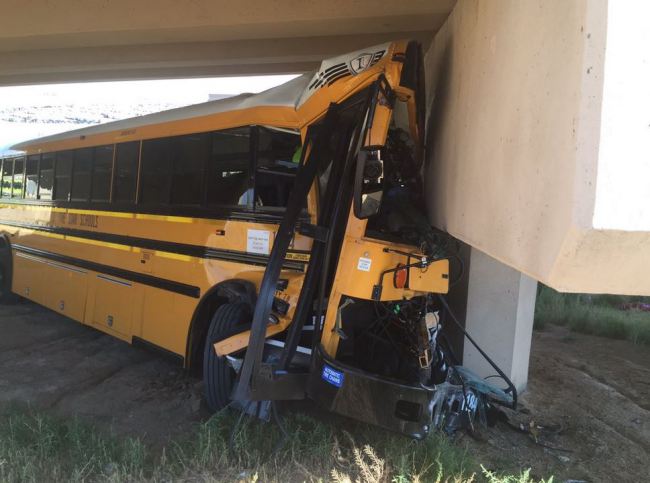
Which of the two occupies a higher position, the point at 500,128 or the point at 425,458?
the point at 500,128

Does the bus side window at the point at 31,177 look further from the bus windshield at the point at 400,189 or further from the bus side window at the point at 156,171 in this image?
the bus windshield at the point at 400,189

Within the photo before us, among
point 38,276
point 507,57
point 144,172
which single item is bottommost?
point 38,276

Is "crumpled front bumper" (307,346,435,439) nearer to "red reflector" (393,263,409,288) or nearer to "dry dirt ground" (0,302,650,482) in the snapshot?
"red reflector" (393,263,409,288)

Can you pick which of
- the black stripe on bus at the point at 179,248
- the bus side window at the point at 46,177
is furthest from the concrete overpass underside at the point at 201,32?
the black stripe on bus at the point at 179,248

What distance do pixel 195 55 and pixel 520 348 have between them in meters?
5.65

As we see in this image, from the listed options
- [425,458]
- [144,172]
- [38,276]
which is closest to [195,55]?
[144,172]

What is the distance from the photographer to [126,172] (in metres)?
5.39

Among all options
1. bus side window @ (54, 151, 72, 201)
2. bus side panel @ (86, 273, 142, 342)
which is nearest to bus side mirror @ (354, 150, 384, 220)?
bus side panel @ (86, 273, 142, 342)

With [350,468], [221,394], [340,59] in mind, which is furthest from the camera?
[221,394]

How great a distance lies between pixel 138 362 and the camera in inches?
224

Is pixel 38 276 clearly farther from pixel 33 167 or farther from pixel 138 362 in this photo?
pixel 138 362

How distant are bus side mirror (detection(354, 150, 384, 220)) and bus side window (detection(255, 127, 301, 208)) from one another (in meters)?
1.04

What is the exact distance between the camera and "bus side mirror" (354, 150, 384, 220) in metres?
2.89

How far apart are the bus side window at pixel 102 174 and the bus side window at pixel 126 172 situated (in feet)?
0.53
